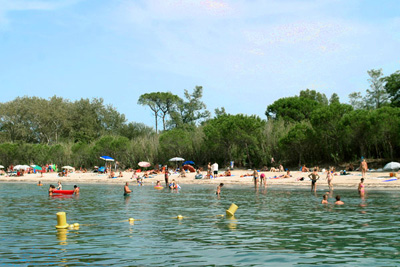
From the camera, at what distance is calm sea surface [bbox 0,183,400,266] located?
39.1 feet

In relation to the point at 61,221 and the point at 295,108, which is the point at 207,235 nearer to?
the point at 61,221

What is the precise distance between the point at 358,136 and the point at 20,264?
40.1 m

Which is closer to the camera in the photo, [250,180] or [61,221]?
[61,221]

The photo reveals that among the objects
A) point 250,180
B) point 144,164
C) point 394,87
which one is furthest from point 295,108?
point 250,180

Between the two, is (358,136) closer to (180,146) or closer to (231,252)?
(180,146)

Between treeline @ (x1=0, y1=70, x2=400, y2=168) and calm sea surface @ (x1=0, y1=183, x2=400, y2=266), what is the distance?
22.6 metres

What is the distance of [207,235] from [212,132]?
41.1 metres

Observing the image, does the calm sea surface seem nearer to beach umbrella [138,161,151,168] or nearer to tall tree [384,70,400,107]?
beach umbrella [138,161,151,168]

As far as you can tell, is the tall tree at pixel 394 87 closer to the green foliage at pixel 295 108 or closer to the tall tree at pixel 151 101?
the green foliage at pixel 295 108

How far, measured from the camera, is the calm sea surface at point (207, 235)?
39.1 feet

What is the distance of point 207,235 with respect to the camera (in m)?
15.7

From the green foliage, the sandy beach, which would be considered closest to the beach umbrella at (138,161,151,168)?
the sandy beach

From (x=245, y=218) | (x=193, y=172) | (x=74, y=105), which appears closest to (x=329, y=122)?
(x=193, y=172)

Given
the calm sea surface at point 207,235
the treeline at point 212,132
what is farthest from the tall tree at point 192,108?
the calm sea surface at point 207,235
